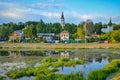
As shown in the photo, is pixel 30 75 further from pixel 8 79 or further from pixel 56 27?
pixel 56 27

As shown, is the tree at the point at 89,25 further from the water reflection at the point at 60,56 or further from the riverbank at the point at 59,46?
the water reflection at the point at 60,56

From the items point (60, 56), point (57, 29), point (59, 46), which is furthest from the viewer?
point (57, 29)

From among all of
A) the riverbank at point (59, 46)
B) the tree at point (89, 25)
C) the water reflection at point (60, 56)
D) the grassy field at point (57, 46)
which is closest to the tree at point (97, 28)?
the tree at point (89, 25)

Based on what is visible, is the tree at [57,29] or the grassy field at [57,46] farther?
the tree at [57,29]

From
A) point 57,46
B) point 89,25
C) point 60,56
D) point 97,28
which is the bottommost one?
point 57,46

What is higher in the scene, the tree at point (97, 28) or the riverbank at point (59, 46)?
the tree at point (97, 28)

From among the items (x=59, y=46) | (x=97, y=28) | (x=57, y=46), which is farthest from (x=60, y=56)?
(x=97, y=28)

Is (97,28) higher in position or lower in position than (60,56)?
higher

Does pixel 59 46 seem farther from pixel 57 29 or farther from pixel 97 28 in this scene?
pixel 97 28

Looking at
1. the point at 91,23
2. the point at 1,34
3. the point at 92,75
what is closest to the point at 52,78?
the point at 92,75

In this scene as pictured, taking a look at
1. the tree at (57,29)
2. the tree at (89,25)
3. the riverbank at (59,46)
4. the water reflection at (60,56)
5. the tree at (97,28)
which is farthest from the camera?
the tree at (97,28)

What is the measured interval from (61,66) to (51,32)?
348 feet

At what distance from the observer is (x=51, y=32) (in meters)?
144

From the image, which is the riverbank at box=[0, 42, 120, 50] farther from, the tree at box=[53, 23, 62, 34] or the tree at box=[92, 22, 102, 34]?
the tree at box=[92, 22, 102, 34]
